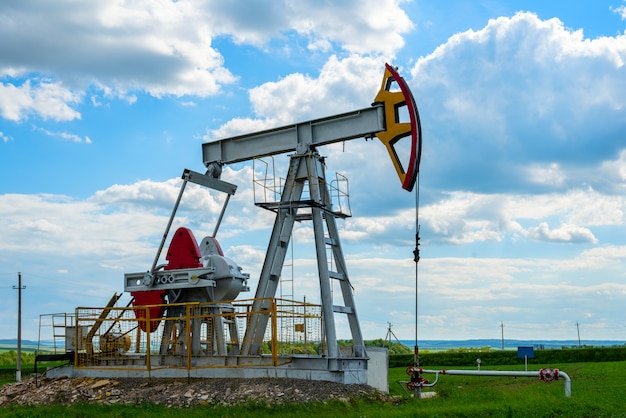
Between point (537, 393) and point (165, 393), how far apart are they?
614 cm

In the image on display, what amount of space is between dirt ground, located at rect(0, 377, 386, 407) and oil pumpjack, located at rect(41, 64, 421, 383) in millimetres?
337

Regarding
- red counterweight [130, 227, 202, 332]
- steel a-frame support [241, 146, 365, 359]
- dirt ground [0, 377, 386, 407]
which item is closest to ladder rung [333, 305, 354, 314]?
steel a-frame support [241, 146, 365, 359]

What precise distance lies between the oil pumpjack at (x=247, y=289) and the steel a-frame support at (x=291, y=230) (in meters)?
0.02

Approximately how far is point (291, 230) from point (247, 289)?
1.45 metres

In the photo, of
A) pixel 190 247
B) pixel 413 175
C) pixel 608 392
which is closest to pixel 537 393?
pixel 608 392

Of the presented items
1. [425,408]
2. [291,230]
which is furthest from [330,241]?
[425,408]

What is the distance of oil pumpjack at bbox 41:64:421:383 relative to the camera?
43.0ft

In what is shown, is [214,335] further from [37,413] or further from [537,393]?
[537,393]

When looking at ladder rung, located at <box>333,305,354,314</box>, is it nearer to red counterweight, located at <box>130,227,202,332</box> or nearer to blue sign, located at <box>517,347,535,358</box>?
red counterweight, located at <box>130,227,202,332</box>

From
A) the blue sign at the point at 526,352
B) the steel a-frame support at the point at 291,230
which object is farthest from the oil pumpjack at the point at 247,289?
the blue sign at the point at 526,352

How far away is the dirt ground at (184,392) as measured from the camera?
38.5 feet

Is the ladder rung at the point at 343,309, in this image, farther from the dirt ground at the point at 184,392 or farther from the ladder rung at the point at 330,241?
the dirt ground at the point at 184,392

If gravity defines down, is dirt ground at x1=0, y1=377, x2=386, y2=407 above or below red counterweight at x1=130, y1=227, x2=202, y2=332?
below

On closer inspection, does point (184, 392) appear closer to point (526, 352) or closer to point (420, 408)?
Answer: point (420, 408)
